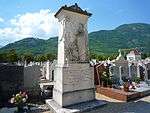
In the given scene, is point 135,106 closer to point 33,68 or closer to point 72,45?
point 72,45

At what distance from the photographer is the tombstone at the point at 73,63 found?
11.5 m

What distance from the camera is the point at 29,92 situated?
15.5m

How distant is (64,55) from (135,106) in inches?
194

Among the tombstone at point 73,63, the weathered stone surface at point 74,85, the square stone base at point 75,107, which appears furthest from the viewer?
the tombstone at point 73,63

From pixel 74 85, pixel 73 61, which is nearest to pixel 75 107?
pixel 74 85

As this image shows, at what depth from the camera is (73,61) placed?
40.0 feet

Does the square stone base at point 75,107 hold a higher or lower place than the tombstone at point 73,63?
lower

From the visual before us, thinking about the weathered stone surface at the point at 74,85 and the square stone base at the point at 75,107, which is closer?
the square stone base at the point at 75,107

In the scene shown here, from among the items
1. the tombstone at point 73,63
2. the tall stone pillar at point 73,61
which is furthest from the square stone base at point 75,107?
the tall stone pillar at point 73,61

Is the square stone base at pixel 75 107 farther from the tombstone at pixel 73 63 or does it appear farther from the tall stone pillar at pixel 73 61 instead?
the tall stone pillar at pixel 73 61

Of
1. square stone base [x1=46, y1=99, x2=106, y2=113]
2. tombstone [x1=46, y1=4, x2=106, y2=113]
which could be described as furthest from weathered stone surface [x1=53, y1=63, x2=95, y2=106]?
square stone base [x1=46, y1=99, x2=106, y2=113]

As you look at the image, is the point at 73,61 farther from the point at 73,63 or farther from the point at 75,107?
the point at 75,107

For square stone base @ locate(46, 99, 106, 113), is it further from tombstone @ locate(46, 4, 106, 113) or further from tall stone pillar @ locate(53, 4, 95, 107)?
tall stone pillar @ locate(53, 4, 95, 107)

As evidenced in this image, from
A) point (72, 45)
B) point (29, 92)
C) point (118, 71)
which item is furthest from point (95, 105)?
point (118, 71)
